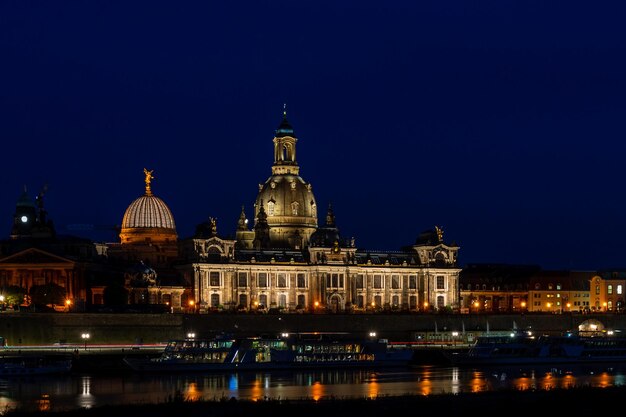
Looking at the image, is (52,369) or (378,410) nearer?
(378,410)

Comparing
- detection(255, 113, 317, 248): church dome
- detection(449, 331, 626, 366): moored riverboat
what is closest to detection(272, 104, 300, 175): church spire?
detection(255, 113, 317, 248): church dome

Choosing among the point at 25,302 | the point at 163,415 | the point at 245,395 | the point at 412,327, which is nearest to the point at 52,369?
the point at 245,395

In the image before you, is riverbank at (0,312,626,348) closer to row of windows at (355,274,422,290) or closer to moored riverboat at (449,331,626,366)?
row of windows at (355,274,422,290)

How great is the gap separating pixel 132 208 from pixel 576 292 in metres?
63.6

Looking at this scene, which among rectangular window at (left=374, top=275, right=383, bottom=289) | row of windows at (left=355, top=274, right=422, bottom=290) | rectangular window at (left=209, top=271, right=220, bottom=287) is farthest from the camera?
rectangular window at (left=374, top=275, right=383, bottom=289)

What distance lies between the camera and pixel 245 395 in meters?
79.6

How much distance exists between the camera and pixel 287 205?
179125mm

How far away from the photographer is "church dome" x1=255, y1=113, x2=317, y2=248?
178m

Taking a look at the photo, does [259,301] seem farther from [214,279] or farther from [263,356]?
[263,356]

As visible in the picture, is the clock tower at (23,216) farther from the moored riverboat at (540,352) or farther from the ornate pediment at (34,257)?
the moored riverboat at (540,352)

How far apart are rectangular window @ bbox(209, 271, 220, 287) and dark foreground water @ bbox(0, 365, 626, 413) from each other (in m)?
60.9

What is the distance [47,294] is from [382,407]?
9046 centimetres

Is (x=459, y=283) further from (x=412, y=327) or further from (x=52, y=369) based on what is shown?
(x=52, y=369)

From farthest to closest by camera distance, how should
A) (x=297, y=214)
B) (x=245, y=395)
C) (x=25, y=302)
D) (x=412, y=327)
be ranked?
(x=297, y=214)
(x=412, y=327)
(x=25, y=302)
(x=245, y=395)
